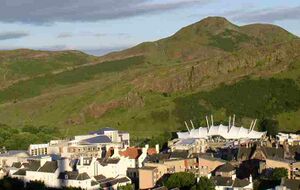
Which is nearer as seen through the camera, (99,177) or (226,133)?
(99,177)

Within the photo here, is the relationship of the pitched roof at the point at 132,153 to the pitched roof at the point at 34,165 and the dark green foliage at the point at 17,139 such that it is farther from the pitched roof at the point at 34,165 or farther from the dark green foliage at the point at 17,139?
the dark green foliage at the point at 17,139

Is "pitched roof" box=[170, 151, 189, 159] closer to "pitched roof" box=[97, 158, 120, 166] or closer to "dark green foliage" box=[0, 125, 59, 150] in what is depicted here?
"pitched roof" box=[97, 158, 120, 166]

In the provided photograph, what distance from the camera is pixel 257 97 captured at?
136750 millimetres

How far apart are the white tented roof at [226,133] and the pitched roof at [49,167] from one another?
33.2 meters

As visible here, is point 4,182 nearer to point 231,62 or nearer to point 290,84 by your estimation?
point 290,84

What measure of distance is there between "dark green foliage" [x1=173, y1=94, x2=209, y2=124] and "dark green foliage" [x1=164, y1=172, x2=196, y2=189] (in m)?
70.9

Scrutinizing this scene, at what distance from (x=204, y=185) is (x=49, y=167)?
781 inches

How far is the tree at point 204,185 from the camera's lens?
5097 centimetres

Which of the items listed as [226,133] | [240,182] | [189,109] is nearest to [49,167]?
[240,182]

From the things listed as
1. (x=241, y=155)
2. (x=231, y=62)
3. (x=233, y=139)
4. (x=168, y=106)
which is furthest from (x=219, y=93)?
(x=241, y=155)

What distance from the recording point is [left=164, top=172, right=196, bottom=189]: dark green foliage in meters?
54.0

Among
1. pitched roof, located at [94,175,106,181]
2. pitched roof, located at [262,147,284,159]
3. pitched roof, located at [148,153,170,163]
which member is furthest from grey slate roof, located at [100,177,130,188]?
pitched roof, located at [262,147,284,159]

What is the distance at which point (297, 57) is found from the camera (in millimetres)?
154125

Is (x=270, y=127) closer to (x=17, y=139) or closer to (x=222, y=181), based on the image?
(x=17, y=139)
